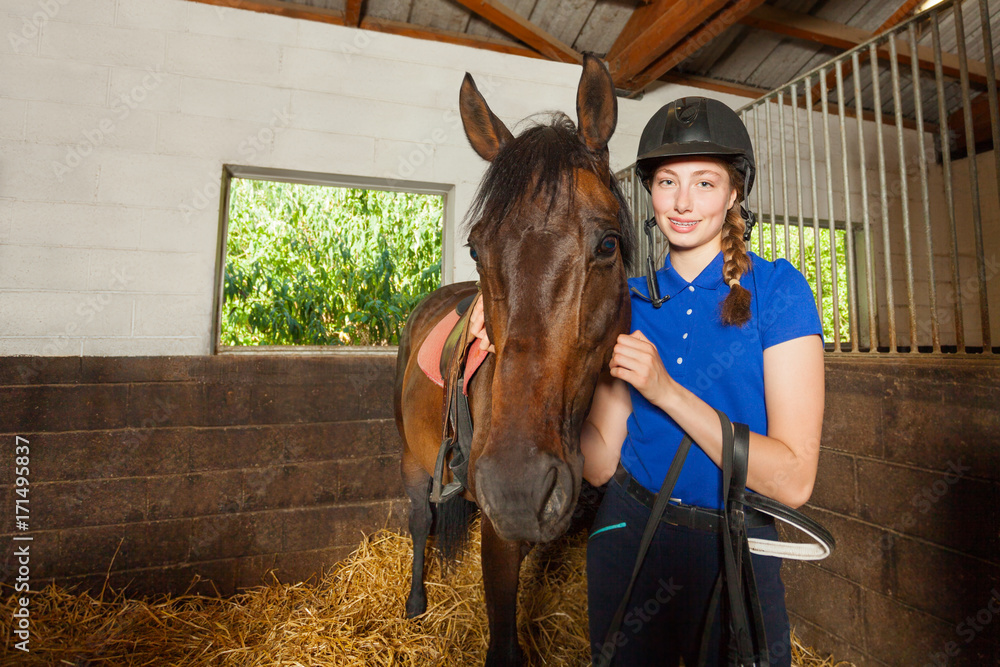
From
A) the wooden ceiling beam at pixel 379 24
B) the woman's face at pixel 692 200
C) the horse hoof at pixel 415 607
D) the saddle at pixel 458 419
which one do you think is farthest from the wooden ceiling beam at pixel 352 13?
the horse hoof at pixel 415 607

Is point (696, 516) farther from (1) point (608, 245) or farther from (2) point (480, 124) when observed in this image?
(2) point (480, 124)

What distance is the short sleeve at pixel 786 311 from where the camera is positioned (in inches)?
34.4

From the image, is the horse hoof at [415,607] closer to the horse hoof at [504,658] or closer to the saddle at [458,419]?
the horse hoof at [504,658]

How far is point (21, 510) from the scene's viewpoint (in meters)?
2.47

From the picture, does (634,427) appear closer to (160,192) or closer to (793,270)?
(793,270)

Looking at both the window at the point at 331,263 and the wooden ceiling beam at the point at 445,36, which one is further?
the window at the point at 331,263

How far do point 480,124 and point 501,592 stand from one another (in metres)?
1.48

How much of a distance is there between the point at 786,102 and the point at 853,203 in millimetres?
1214

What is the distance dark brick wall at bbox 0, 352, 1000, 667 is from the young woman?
3.73 feet

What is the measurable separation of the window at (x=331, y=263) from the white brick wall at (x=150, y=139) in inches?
20.5

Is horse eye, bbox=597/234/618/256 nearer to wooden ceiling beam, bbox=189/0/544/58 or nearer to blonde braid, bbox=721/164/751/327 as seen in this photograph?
blonde braid, bbox=721/164/751/327

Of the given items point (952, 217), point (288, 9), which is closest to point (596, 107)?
point (952, 217)

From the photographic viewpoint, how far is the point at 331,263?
12.7ft

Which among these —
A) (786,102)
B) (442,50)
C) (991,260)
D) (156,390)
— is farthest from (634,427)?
(991,260)
